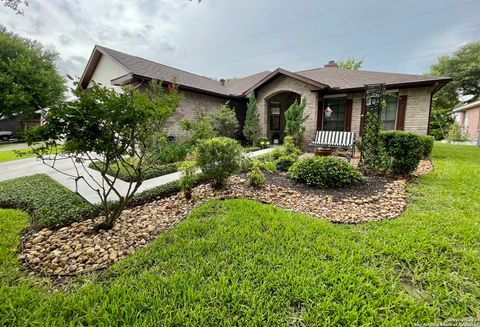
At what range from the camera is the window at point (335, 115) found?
11398 mm

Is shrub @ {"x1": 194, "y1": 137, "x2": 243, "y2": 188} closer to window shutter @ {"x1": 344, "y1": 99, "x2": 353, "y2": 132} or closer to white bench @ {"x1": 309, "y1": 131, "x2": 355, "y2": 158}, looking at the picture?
white bench @ {"x1": 309, "y1": 131, "x2": 355, "y2": 158}

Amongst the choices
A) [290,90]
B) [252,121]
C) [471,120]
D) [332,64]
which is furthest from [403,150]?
[471,120]

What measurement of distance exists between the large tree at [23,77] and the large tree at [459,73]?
40580 millimetres

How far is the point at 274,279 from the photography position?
6.53ft

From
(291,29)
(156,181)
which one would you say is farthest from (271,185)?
(291,29)

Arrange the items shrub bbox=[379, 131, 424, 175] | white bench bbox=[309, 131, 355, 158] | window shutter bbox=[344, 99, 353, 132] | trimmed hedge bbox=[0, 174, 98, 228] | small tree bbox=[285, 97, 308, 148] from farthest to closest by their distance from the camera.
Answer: window shutter bbox=[344, 99, 353, 132] < small tree bbox=[285, 97, 308, 148] < white bench bbox=[309, 131, 355, 158] < shrub bbox=[379, 131, 424, 175] < trimmed hedge bbox=[0, 174, 98, 228]

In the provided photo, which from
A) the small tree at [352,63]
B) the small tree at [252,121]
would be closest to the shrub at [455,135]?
the small tree at [352,63]

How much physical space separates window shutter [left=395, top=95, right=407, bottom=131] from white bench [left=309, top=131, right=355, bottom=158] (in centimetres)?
275

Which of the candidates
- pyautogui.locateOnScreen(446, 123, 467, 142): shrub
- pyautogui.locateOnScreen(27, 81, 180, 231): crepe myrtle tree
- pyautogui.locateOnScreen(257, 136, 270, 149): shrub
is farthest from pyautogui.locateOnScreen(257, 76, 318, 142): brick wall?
pyautogui.locateOnScreen(446, 123, 467, 142): shrub

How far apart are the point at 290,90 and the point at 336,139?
397cm

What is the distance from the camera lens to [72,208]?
3779 millimetres

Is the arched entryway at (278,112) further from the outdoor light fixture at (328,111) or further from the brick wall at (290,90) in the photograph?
the outdoor light fixture at (328,111)

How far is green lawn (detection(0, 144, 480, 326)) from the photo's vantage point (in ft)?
5.47

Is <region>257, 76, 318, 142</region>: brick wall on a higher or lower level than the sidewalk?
higher
